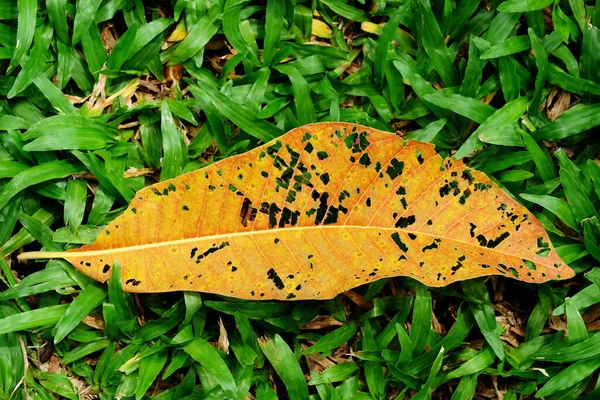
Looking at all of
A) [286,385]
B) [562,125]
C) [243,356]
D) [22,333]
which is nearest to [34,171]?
[22,333]

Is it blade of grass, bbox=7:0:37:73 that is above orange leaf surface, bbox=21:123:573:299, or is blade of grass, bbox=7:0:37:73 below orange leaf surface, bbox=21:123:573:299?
above

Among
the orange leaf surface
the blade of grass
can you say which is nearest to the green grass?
the blade of grass

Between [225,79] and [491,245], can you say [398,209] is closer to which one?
[491,245]

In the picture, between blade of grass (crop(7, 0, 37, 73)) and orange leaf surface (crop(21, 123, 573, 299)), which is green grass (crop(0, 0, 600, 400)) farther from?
orange leaf surface (crop(21, 123, 573, 299))

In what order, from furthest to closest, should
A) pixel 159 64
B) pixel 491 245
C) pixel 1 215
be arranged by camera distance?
1. pixel 159 64
2. pixel 1 215
3. pixel 491 245

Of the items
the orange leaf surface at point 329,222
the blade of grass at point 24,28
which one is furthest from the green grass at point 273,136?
the orange leaf surface at point 329,222

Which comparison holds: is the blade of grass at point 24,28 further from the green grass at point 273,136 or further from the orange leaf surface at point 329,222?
the orange leaf surface at point 329,222

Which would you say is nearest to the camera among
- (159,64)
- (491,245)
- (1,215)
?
(491,245)
